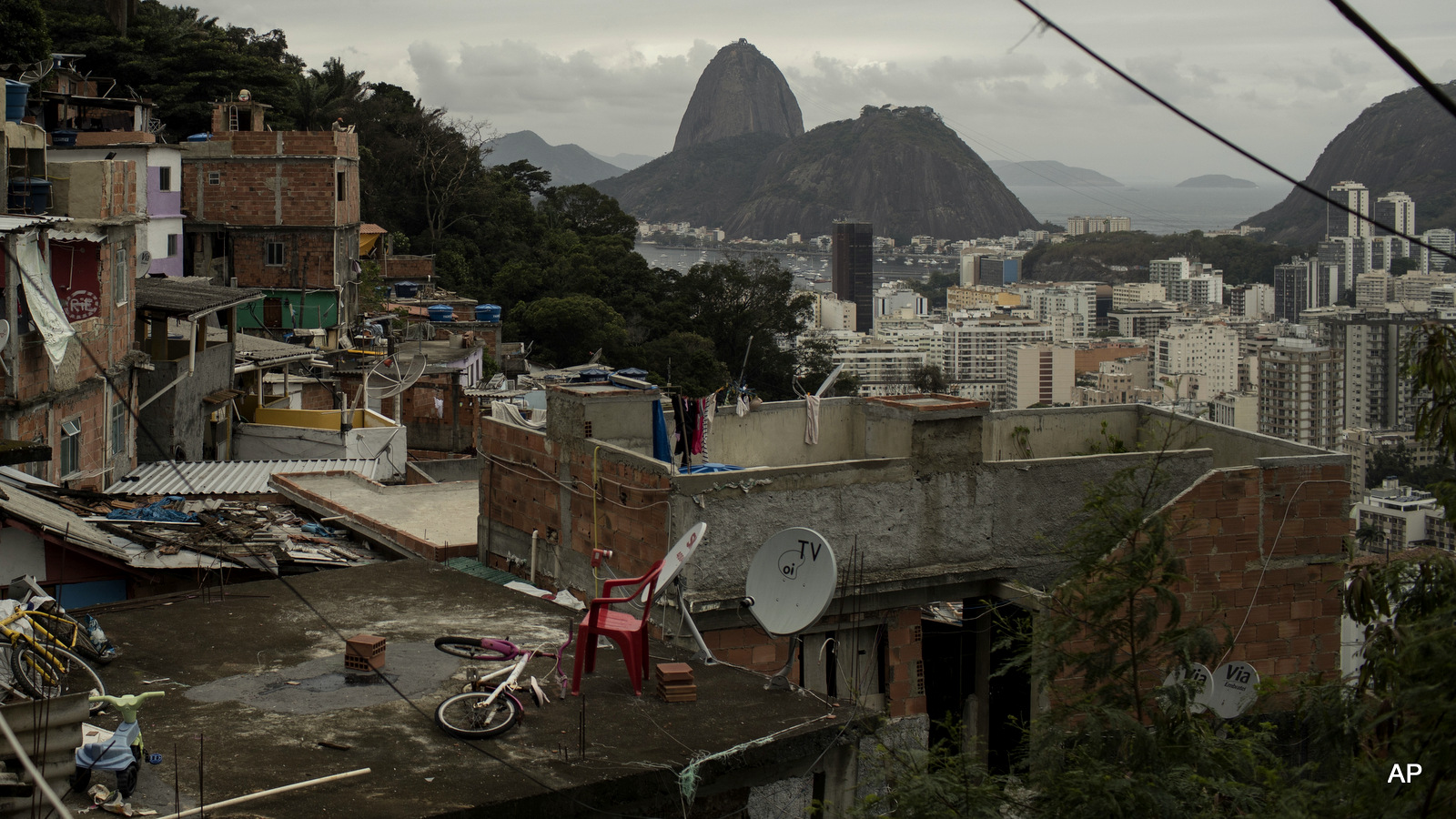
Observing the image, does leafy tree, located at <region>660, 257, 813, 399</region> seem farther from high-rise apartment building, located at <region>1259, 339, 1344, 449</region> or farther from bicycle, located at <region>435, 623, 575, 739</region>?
high-rise apartment building, located at <region>1259, 339, 1344, 449</region>

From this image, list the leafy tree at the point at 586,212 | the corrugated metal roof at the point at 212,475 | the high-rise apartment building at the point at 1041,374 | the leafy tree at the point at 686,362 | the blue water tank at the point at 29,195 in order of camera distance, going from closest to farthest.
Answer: the blue water tank at the point at 29,195
the corrugated metal roof at the point at 212,475
the leafy tree at the point at 686,362
the leafy tree at the point at 586,212
the high-rise apartment building at the point at 1041,374

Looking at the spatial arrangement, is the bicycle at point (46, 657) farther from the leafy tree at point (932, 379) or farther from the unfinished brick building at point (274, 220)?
the leafy tree at point (932, 379)

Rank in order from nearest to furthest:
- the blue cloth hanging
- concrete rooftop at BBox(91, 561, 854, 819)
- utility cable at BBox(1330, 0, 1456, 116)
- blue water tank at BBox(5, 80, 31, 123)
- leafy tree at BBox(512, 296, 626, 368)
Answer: utility cable at BBox(1330, 0, 1456, 116) < concrete rooftop at BBox(91, 561, 854, 819) < the blue cloth hanging < blue water tank at BBox(5, 80, 31, 123) < leafy tree at BBox(512, 296, 626, 368)

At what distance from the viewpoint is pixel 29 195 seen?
16844mm

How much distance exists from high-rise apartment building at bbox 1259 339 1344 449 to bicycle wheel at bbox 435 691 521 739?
126583 mm

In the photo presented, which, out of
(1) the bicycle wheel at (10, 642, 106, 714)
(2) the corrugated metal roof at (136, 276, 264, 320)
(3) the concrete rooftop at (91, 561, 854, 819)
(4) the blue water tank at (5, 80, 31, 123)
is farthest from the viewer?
(2) the corrugated metal roof at (136, 276, 264, 320)

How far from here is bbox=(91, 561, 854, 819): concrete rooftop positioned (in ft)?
20.9

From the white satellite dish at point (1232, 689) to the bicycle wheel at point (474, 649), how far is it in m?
5.24

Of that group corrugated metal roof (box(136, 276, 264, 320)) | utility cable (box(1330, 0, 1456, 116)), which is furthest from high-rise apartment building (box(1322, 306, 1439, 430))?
utility cable (box(1330, 0, 1456, 116))

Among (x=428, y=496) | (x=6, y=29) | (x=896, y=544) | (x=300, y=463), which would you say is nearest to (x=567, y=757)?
(x=896, y=544)

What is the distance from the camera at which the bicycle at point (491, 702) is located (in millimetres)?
7188

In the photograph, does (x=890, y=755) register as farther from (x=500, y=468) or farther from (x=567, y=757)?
(x=500, y=468)

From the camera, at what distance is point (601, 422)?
1157 centimetres

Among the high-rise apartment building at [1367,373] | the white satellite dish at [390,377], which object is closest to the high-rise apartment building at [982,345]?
the high-rise apartment building at [1367,373]
